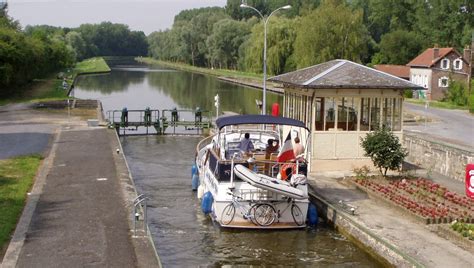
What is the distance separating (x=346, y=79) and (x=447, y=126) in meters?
15.7

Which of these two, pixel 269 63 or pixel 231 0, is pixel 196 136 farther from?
pixel 231 0

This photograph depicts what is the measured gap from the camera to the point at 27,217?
14.8 metres

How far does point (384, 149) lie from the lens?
20.4m

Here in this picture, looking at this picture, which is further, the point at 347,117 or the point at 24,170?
the point at 347,117

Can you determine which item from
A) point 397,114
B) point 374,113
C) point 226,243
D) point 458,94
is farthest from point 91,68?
point 226,243

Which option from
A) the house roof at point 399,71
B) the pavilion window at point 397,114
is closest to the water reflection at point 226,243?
the pavilion window at point 397,114

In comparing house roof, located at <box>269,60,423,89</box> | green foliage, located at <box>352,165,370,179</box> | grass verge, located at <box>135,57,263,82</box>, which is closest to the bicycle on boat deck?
green foliage, located at <box>352,165,370,179</box>

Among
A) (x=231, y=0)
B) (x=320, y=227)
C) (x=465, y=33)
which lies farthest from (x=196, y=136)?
(x=231, y=0)

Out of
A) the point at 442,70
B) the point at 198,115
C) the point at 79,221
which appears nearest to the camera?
the point at 79,221

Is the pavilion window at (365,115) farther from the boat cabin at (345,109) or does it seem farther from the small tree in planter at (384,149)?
the small tree in planter at (384,149)

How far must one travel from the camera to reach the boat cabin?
22.1m

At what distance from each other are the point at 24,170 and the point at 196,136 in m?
16.0

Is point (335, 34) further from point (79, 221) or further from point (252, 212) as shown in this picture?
point (79, 221)

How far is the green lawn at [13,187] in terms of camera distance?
14.1m
